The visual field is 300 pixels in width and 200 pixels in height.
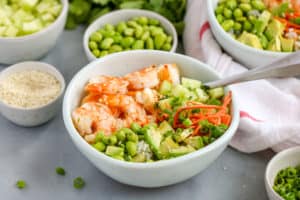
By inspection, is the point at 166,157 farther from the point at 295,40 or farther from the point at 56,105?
the point at 295,40

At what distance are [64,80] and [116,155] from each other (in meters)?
0.48

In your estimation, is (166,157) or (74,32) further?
(74,32)

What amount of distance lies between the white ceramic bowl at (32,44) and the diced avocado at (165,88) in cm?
47

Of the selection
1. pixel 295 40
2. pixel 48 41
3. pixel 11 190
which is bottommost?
pixel 11 190

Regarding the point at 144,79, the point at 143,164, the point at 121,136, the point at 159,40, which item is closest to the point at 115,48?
the point at 159,40

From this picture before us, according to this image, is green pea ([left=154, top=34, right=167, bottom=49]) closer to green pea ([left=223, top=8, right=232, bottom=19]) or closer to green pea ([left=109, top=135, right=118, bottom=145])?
green pea ([left=223, top=8, right=232, bottom=19])

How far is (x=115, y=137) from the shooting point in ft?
5.47

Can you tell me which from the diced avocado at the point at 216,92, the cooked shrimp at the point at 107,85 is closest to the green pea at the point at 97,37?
the cooked shrimp at the point at 107,85

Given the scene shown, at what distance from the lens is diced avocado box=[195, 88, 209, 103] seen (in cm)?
182

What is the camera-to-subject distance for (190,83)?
6.09ft

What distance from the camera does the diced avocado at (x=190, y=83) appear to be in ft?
6.08

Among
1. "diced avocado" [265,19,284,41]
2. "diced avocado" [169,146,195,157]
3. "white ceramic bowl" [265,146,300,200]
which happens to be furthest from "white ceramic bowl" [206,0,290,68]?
"diced avocado" [169,146,195,157]

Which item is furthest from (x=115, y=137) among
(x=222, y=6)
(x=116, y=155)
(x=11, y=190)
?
(x=222, y=6)

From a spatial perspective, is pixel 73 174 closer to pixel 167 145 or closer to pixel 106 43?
pixel 167 145
